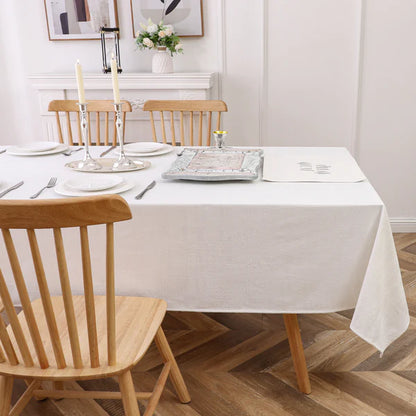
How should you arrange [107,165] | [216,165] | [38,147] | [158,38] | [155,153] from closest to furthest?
[216,165], [107,165], [155,153], [38,147], [158,38]

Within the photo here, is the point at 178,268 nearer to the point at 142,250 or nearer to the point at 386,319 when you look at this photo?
the point at 142,250

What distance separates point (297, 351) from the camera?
1713 millimetres

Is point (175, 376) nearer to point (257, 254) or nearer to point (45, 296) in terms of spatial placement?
point (257, 254)

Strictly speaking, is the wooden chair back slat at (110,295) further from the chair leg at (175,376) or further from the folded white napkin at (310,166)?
the folded white napkin at (310,166)

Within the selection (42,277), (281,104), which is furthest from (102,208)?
(281,104)

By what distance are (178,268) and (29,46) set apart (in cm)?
242

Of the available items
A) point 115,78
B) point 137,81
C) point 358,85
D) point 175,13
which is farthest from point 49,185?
point 358,85

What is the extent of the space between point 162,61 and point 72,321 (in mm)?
2176

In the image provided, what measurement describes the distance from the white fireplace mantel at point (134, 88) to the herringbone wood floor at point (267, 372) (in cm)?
135

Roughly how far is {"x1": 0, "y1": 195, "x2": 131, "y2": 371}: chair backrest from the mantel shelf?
2.03m

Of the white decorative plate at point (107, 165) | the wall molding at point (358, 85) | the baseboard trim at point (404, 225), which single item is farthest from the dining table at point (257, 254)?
the baseboard trim at point (404, 225)

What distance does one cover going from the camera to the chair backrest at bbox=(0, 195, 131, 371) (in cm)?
100

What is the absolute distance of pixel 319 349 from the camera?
2.00 m

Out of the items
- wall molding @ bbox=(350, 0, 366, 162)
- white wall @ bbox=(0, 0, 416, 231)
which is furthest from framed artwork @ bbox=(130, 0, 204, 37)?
wall molding @ bbox=(350, 0, 366, 162)
